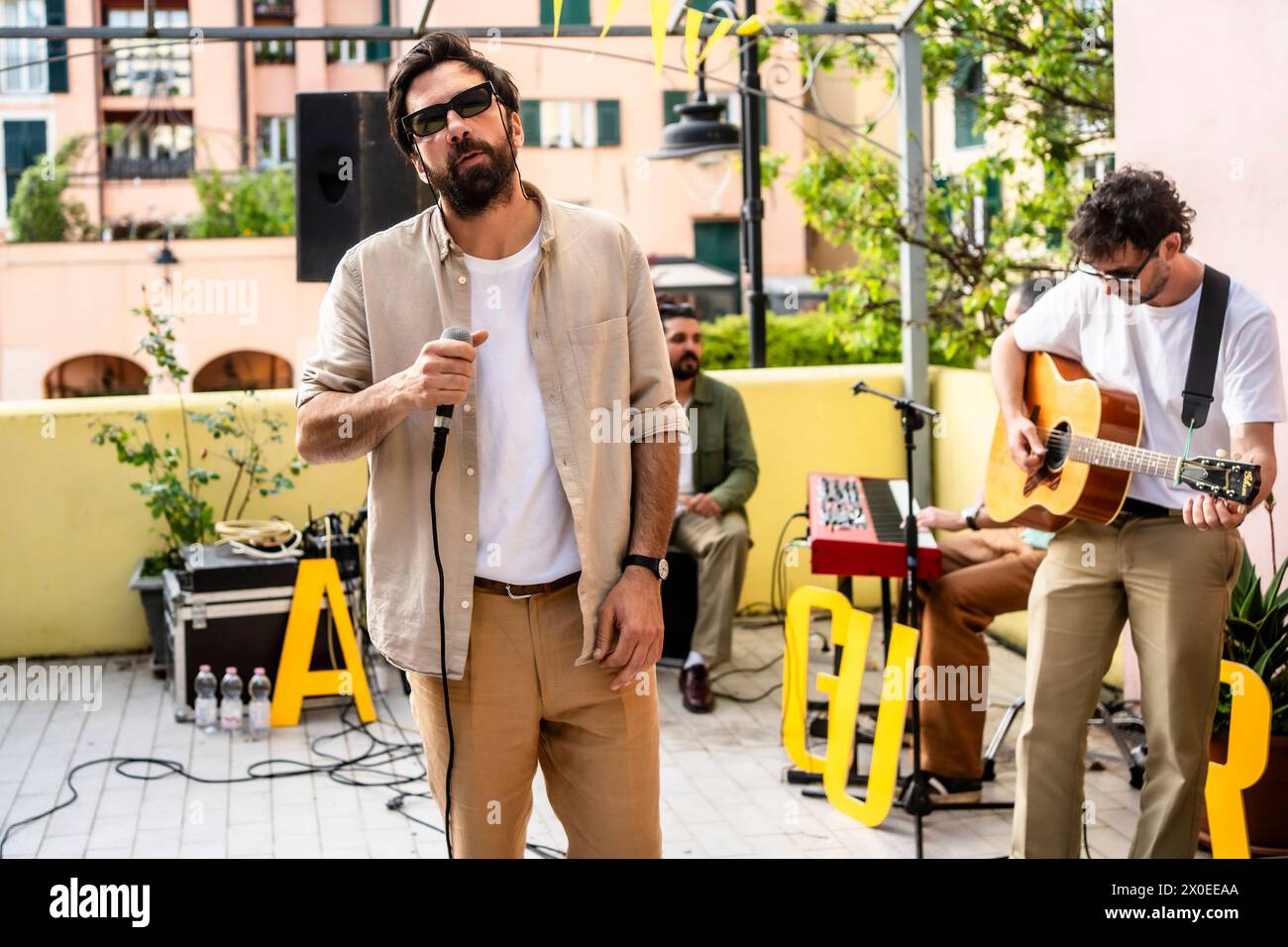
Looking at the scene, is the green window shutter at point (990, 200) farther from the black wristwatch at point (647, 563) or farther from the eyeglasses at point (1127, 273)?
the black wristwatch at point (647, 563)

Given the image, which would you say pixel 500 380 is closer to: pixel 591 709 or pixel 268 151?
pixel 591 709

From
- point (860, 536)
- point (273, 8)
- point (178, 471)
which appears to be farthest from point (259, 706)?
point (273, 8)

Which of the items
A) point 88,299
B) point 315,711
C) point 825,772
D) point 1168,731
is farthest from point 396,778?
point 88,299

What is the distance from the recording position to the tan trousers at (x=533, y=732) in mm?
2553

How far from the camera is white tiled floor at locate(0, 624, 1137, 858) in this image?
4.60 metres

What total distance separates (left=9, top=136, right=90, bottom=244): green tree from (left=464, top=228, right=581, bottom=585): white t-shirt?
30.5 meters

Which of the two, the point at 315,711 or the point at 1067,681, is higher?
the point at 1067,681

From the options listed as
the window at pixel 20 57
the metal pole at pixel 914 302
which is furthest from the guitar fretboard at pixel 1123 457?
the window at pixel 20 57

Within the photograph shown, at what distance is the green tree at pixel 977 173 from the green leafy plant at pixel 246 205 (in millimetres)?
23158

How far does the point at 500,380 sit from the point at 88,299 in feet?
99.1

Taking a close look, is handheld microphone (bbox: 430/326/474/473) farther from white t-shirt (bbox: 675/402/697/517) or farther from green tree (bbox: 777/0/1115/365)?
green tree (bbox: 777/0/1115/365)

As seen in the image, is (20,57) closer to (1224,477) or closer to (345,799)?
(345,799)

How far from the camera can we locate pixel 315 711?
20.3ft

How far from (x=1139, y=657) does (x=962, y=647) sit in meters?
1.35
